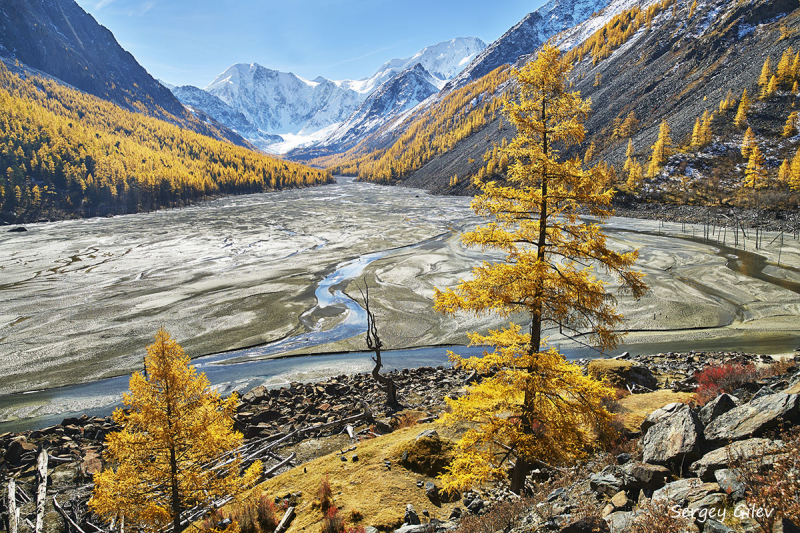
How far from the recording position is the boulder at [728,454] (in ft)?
19.0

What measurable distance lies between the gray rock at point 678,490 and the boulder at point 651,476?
0.60 ft

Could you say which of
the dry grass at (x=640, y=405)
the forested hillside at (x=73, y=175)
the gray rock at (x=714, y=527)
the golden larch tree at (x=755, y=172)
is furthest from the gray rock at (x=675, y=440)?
the forested hillside at (x=73, y=175)

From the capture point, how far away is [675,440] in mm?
7340

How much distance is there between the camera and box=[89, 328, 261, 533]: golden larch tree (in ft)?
27.7

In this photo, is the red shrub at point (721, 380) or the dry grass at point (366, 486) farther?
the red shrub at point (721, 380)

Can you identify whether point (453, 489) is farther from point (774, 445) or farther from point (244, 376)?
point (244, 376)

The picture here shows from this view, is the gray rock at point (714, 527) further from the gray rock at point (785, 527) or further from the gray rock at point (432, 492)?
the gray rock at point (432, 492)

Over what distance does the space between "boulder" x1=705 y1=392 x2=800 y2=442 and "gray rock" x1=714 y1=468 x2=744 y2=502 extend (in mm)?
1760

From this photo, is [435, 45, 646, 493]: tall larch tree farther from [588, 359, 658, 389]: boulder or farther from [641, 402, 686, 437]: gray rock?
[588, 359, 658, 389]: boulder

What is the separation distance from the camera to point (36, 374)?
22.3 m

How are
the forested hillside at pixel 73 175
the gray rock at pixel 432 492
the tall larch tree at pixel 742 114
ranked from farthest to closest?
the forested hillside at pixel 73 175 → the tall larch tree at pixel 742 114 → the gray rock at pixel 432 492

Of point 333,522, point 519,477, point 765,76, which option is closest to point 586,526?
point 519,477

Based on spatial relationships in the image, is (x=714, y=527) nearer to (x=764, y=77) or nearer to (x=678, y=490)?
(x=678, y=490)

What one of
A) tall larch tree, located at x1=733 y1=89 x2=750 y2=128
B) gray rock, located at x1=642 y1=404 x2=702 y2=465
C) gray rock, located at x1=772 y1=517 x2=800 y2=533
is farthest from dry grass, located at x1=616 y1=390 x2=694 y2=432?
tall larch tree, located at x1=733 y1=89 x2=750 y2=128
